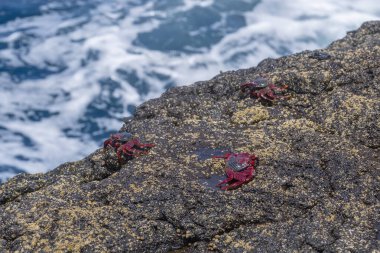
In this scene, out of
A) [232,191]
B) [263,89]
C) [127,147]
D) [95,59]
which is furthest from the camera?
[95,59]

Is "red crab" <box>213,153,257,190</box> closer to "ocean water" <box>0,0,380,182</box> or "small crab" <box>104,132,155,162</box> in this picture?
"small crab" <box>104,132,155,162</box>

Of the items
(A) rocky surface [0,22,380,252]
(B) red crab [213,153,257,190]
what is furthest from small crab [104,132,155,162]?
(B) red crab [213,153,257,190]

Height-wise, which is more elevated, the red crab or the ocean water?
the red crab

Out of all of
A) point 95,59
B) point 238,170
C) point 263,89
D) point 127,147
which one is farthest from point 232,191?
point 95,59

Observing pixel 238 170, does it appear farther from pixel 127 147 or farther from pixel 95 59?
pixel 95 59

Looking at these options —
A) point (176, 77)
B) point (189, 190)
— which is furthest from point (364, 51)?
point (176, 77)

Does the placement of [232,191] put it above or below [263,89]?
below

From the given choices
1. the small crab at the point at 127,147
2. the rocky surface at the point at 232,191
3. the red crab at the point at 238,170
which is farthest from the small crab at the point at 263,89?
the small crab at the point at 127,147
